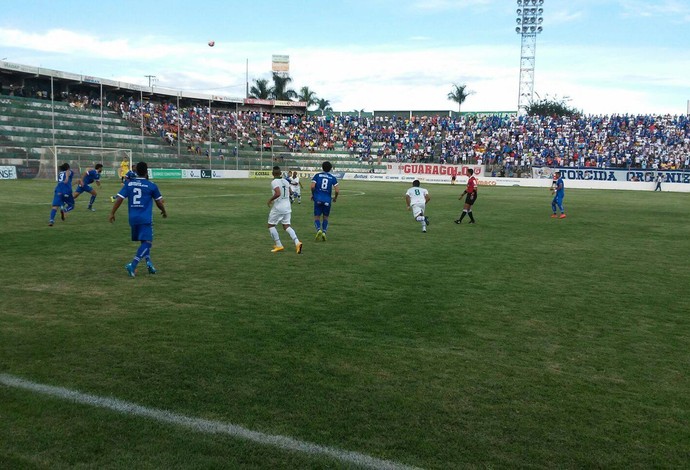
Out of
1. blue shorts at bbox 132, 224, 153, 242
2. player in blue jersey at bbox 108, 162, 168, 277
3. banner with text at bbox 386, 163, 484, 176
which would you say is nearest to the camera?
player in blue jersey at bbox 108, 162, 168, 277

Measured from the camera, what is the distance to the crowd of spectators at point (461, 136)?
2389 inches

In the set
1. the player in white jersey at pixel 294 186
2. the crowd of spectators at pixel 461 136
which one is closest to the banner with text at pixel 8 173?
the crowd of spectators at pixel 461 136

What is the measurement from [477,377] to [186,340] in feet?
10.9

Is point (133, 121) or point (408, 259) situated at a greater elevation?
point (133, 121)

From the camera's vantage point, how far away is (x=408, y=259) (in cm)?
1319

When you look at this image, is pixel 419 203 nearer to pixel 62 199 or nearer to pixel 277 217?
pixel 277 217

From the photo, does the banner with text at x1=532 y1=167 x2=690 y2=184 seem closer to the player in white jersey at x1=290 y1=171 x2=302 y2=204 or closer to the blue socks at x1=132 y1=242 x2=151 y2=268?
the player in white jersey at x1=290 y1=171 x2=302 y2=204

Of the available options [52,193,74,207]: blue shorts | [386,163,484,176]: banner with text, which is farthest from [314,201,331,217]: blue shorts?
[386,163,484,176]: banner with text

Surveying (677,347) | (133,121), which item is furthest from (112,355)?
(133,121)

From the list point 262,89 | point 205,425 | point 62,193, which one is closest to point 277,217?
point 62,193

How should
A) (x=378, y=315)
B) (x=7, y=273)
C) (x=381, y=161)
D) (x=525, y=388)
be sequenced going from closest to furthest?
(x=525, y=388) < (x=378, y=315) < (x=7, y=273) < (x=381, y=161)

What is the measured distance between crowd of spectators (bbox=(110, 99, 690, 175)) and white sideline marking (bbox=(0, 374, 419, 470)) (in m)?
54.2

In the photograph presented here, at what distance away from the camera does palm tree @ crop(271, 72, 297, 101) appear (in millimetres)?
105375

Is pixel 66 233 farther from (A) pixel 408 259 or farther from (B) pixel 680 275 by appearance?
(B) pixel 680 275
